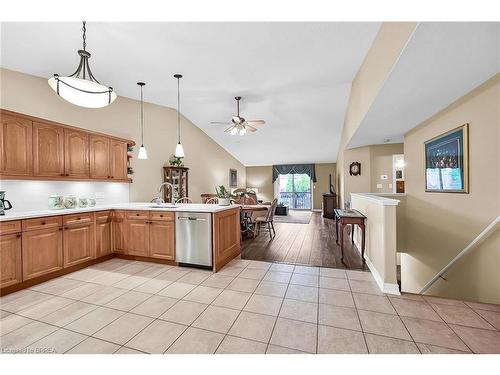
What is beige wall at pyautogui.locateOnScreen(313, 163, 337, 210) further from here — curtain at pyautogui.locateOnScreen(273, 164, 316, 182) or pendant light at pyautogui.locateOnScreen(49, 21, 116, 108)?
pendant light at pyautogui.locateOnScreen(49, 21, 116, 108)

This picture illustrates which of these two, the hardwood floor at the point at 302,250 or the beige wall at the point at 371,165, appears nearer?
the hardwood floor at the point at 302,250

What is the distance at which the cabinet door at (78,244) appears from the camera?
108 inches

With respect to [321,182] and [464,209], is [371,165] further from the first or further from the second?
[321,182]

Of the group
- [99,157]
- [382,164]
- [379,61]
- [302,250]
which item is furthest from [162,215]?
[382,164]

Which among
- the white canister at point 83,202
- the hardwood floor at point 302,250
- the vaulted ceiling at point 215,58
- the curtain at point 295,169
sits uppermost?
the vaulted ceiling at point 215,58

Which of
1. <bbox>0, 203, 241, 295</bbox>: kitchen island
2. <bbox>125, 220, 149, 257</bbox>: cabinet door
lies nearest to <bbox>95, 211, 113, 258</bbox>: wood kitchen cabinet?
<bbox>0, 203, 241, 295</bbox>: kitchen island

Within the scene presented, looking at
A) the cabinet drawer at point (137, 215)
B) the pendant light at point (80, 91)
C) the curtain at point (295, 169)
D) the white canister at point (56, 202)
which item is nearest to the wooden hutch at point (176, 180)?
the cabinet drawer at point (137, 215)

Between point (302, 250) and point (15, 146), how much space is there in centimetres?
430

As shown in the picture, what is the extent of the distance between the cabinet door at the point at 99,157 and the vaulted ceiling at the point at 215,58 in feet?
3.26

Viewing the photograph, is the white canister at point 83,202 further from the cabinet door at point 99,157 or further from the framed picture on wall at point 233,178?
the framed picture on wall at point 233,178

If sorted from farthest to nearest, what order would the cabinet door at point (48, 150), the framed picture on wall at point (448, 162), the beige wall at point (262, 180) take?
the beige wall at point (262, 180)
the cabinet door at point (48, 150)
the framed picture on wall at point (448, 162)

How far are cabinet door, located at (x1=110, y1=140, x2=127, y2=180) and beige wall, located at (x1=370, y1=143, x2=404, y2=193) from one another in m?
5.89
